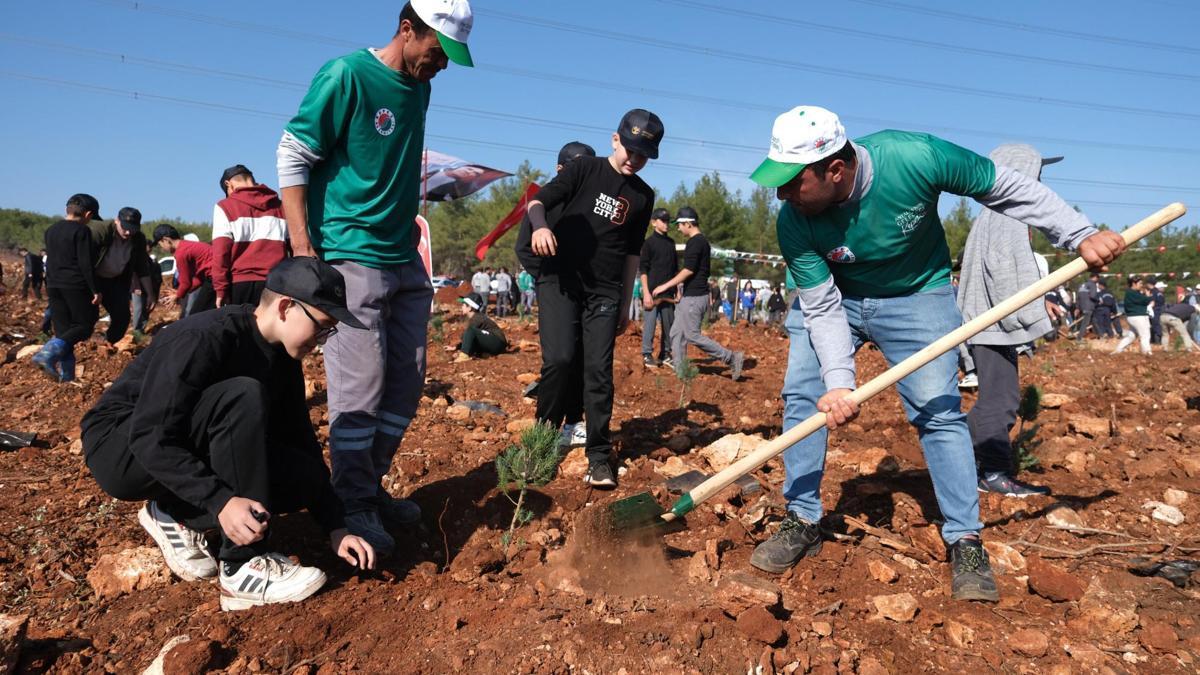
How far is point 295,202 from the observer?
286 cm

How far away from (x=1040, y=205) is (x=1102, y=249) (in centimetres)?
27

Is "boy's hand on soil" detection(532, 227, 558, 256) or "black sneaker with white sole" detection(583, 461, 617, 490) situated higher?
"boy's hand on soil" detection(532, 227, 558, 256)

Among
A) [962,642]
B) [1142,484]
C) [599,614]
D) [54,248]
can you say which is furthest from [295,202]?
[54,248]

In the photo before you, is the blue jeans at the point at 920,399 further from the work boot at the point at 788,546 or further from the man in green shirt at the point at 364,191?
the man in green shirt at the point at 364,191

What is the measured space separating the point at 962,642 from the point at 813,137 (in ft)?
5.68

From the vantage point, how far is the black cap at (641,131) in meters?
4.09

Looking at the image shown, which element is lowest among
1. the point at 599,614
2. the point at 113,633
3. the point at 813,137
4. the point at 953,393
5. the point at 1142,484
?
the point at 113,633

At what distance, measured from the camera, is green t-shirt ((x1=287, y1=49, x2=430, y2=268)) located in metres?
2.83

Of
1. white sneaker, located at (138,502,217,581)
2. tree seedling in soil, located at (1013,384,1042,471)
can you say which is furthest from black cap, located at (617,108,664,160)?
white sneaker, located at (138,502,217,581)

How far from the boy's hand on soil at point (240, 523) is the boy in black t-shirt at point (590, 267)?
201 cm

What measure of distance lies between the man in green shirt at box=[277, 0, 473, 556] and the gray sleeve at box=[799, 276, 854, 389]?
1.59m

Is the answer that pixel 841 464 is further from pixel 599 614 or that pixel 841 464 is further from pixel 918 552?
pixel 599 614

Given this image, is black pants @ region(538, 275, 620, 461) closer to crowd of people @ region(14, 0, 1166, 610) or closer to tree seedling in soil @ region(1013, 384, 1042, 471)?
crowd of people @ region(14, 0, 1166, 610)

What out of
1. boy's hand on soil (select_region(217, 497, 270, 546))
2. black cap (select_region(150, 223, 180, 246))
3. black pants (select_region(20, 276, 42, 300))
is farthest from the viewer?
black pants (select_region(20, 276, 42, 300))
